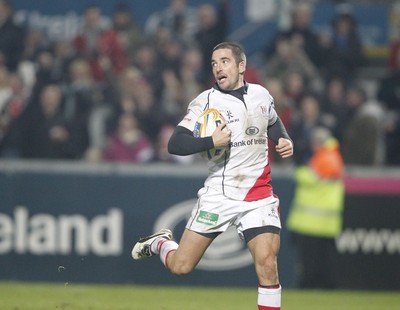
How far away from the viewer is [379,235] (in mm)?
14234

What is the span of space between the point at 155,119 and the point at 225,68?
6706mm

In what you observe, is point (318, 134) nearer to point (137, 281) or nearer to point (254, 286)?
point (254, 286)

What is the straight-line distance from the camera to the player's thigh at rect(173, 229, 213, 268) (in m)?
9.21

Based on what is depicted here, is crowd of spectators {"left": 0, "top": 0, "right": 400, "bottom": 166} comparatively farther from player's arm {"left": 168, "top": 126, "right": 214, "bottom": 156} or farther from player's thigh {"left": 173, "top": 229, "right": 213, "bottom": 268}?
player's arm {"left": 168, "top": 126, "right": 214, "bottom": 156}

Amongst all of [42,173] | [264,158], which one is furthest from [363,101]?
[264,158]

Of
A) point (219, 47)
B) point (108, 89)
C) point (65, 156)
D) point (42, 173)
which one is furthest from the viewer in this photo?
point (108, 89)

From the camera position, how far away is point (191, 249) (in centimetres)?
923

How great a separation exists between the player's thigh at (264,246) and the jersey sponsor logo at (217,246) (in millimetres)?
4930

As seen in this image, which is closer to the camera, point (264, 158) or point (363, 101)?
point (264, 158)

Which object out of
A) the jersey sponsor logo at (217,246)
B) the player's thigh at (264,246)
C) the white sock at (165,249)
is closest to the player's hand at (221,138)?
the player's thigh at (264,246)

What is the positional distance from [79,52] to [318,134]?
4212 millimetres

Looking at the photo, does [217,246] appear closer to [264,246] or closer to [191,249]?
[191,249]

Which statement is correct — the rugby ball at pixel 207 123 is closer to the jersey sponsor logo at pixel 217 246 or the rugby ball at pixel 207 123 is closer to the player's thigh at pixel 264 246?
the player's thigh at pixel 264 246

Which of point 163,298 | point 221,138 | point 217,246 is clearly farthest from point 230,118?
point 217,246
